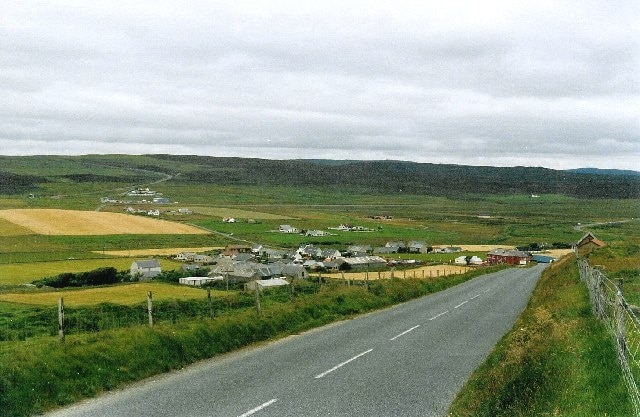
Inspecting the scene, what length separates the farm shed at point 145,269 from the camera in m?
69.9

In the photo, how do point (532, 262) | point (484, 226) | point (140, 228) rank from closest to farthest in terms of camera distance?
1. point (532, 262)
2. point (140, 228)
3. point (484, 226)

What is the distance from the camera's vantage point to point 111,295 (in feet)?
173

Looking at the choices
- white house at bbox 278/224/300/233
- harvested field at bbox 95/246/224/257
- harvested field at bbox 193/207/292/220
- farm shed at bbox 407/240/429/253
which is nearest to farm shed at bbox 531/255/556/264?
farm shed at bbox 407/240/429/253

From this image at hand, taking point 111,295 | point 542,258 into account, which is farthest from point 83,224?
point 542,258

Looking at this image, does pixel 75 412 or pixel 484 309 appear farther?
pixel 484 309

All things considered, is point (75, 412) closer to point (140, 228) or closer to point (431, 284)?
point (431, 284)

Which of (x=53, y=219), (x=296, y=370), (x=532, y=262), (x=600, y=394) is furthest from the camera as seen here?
(x=53, y=219)

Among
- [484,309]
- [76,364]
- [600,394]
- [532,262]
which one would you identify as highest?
[600,394]

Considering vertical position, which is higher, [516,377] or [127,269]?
[516,377]

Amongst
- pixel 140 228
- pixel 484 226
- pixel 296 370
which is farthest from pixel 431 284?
pixel 484 226

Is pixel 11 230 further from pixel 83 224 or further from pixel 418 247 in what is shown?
pixel 418 247

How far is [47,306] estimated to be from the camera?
44.0 metres

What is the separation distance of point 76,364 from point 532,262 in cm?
9912

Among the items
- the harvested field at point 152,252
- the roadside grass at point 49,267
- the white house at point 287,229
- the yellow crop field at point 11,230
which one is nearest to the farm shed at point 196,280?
the roadside grass at point 49,267
